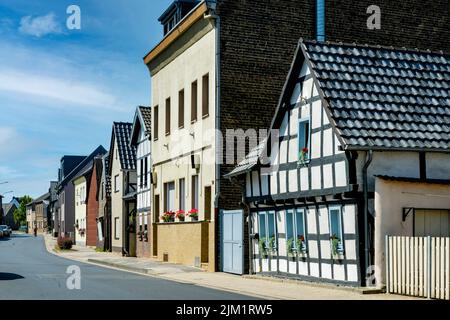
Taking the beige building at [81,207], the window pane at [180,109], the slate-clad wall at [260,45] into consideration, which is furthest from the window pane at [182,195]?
the beige building at [81,207]

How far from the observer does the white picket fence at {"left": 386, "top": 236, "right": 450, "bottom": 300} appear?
16.4 meters

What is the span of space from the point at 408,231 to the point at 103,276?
33.3ft

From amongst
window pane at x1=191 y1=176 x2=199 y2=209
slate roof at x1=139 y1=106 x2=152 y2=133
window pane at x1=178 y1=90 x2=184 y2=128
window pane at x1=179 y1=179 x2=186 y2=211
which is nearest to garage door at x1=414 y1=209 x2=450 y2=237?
window pane at x1=191 y1=176 x2=199 y2=209

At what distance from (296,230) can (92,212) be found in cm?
4139

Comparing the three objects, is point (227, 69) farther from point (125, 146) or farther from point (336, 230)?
point (125, 146)

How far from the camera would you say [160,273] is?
1065 inches

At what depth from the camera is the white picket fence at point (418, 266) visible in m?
16.4

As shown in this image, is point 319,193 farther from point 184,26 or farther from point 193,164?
point 184,26

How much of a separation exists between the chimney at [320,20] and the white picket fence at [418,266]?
12.9 metres

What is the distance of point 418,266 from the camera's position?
17.3 m

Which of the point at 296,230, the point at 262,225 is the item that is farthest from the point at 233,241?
the point at 296,230

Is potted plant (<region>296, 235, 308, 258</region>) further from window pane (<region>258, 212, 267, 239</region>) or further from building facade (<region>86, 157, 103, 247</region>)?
building facade (<region>86, 157, 103, 247</region>)

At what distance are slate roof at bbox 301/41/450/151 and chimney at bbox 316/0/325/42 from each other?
24.1 feet

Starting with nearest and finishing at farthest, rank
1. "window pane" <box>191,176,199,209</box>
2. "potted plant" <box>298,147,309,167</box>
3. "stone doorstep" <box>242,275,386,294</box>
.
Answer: "stone doorstep" <box>242,275,386,294</box> < "potted plant" <box>298,147,309,167</box> < "window pane" <box>191,176,199,209</box>
